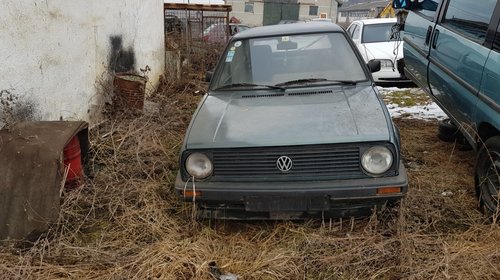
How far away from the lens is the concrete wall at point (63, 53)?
409 centimetres

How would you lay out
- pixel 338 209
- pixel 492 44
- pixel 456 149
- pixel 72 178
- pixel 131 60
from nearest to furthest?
pixel 338 209, pixel 492 44, pixel 72 178, pixel 456 149, pixel 131 60

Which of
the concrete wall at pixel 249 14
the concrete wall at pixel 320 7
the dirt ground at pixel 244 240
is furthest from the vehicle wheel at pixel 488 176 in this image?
the concrete wall at pixel 320 7

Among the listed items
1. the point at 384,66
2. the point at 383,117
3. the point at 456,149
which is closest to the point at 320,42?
the point at 383,117

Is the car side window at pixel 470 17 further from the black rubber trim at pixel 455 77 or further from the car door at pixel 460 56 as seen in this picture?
the black rubber trim at pixel 455 77

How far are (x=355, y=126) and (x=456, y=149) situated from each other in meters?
2.66

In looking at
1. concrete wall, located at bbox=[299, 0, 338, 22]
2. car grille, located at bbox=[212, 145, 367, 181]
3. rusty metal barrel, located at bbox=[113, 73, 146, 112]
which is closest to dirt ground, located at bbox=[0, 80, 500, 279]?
car grille, located at bbox=[212, 145, 367, 181]

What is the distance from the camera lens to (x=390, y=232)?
10.2 ft

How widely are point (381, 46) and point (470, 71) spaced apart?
5979 mm

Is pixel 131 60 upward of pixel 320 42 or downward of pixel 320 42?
downward

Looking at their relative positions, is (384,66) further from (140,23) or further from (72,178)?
(72,178)

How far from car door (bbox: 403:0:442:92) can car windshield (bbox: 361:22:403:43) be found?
412cm

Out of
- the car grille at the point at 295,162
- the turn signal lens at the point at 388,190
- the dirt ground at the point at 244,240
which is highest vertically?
the car grille at the point at 295,162

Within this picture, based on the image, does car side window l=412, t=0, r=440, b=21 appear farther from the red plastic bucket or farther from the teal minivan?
the red plastic bucket

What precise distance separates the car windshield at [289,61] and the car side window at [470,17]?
3.29 ft
